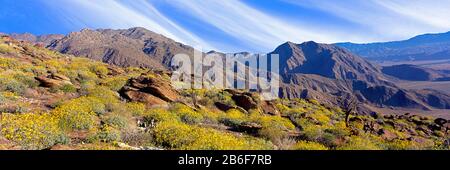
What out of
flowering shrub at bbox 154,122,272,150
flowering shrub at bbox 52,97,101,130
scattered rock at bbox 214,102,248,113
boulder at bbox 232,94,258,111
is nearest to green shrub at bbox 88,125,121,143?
flowering shrub at bbox 154,122,272,150

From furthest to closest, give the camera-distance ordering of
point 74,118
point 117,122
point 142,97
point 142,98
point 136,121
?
1. point 142,97
2. point 142,98
3. point 136,121
4. point 117,122
5. point 74,118

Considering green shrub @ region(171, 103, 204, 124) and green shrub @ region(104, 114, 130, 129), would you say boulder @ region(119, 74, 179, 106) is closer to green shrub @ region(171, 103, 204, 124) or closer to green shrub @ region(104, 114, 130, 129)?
green shrub @ region(171, 103, 204, 124)

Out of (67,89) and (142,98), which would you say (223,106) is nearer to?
(142,98)

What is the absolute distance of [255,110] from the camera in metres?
26.7

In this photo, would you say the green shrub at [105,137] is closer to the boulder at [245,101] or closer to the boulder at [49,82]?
the boulder at [49,82]

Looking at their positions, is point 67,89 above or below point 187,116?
above

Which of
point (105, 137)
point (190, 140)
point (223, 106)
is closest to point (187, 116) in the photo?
point (190, 140)

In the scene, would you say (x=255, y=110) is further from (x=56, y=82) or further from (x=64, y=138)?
(x=64, y=138)

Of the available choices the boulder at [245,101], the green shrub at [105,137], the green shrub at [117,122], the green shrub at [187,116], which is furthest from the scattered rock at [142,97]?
the green shrub at [105,137]

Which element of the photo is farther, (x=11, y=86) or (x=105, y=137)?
(x=11, y=86)

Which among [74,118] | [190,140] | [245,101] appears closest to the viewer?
[190,140]

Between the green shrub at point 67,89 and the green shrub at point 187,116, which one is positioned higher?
the green shrub at point 67,89
